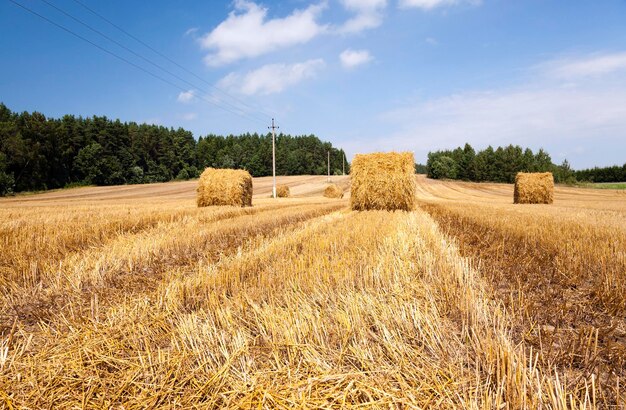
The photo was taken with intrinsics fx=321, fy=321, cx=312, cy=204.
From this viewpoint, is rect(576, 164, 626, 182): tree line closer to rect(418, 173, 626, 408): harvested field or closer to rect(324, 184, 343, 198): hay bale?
rect(324, 184, 343, 198): hay bale

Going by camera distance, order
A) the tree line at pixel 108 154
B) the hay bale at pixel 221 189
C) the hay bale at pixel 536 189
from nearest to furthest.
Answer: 1. the hay bale at pixel 221 189
2. the hay bale at pixel 536 189
3. the tree line at pixel 108 154

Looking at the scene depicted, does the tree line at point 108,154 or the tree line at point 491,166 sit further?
the tree line at point 491,166

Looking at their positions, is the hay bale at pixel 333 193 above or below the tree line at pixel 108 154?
below

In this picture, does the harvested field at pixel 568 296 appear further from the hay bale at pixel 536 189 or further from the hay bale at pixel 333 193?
the hay bale at pixel 333 193

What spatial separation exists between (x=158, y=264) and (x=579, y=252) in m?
5.42

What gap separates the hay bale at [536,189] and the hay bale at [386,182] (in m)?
13.8

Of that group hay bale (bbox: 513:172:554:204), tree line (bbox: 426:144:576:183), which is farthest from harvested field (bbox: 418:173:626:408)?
tree line (bbox: 426:144:576:183)

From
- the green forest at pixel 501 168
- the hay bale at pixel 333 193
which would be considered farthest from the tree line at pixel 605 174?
the hay bale at pixel 333 193

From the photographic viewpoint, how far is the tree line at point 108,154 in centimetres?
5088

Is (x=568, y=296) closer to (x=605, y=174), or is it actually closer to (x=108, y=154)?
(x=108, y=154)

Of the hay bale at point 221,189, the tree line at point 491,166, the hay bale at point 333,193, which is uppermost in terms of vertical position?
the tree line at point 491,166

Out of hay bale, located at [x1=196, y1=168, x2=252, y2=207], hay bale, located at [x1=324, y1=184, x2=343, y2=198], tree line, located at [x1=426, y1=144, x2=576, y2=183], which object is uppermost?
tree line, located at [x1=426, y1=144, x2=576, y2=183]

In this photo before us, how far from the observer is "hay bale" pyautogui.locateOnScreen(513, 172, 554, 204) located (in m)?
21.2

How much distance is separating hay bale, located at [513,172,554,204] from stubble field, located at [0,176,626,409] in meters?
Result: 20.0
